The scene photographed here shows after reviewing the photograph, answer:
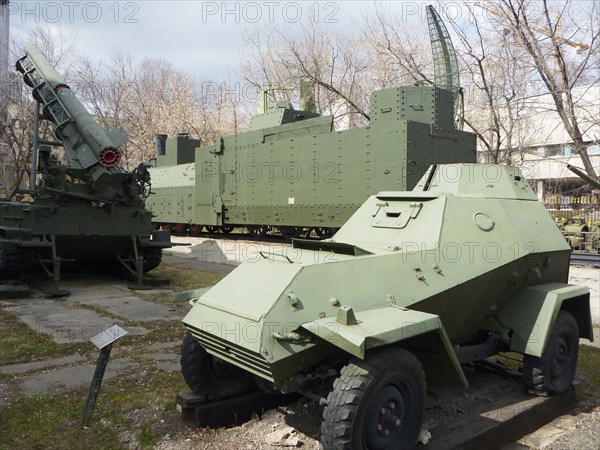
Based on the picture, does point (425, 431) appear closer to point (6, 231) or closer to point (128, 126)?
point (6, 231)

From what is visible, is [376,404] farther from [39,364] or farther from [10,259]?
[10,259]

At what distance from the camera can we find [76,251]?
10484 millimetres

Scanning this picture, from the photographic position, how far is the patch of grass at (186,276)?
34.9 ft

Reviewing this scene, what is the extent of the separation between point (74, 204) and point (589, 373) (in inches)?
330

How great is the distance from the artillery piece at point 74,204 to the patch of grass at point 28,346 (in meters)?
2.49

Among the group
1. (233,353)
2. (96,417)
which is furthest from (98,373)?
(233,353)

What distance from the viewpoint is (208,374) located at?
4.30 m

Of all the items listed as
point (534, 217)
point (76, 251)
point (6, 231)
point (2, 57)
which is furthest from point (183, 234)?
point (534, 217)

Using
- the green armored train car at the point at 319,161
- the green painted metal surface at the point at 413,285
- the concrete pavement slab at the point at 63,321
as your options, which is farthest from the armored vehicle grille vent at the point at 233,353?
the green armored train car at the point at 319,161

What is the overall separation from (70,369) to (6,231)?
15.3ft

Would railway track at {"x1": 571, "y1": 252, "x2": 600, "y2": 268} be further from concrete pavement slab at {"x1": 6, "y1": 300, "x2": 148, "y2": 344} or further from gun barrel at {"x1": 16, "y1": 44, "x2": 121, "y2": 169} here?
gun barrel at {"x1": 16, "y1": 44, "x2": 121, "y2": 169}

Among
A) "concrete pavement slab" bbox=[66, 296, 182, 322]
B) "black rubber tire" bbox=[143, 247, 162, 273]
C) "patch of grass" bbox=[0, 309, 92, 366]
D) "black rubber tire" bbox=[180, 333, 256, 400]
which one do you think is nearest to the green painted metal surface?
"black rubber tire" bbox=[180, 333, 256, 400]

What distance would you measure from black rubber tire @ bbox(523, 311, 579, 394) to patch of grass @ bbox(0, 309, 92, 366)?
444 centimetres

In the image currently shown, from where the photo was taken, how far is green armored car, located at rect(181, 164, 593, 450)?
11.1 feet
